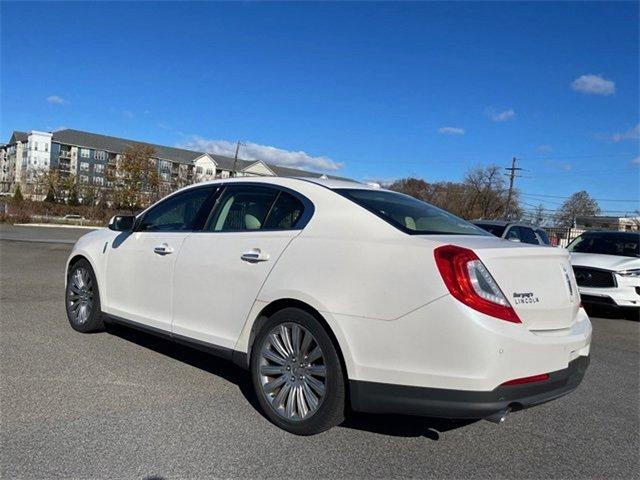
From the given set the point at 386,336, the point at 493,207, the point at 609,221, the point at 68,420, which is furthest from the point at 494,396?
the point at 609,221

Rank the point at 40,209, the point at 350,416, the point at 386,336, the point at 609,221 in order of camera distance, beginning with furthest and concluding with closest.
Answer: the point at 609,221 < the point at 40,209 < the point at 350,416 < the point at 386,336

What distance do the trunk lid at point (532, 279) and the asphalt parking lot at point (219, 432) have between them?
915 mm

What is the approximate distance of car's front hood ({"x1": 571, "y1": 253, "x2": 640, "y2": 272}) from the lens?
9.59m

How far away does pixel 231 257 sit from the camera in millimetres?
4234

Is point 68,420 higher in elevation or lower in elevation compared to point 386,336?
lower

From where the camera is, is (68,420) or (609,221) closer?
(68,420)

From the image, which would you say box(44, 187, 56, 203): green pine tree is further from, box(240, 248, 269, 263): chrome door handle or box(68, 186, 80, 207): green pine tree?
box(240, 248, 269, 263): chrome door handle

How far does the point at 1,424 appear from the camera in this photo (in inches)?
144

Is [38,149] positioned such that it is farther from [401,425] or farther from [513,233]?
[401,425]

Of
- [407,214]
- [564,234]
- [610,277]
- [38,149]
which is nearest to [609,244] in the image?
[610,277]

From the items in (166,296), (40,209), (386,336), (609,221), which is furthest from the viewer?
(609,221)

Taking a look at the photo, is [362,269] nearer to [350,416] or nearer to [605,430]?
[350,416]

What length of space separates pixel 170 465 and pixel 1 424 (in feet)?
4.30

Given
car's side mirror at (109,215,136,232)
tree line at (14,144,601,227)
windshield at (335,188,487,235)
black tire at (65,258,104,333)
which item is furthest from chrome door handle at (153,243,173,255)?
tree line at (14,144,601,227)
